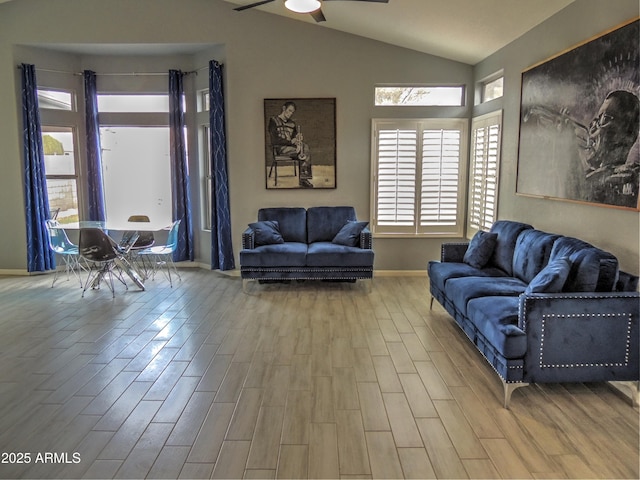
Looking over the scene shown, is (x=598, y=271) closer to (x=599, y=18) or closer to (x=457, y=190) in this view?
(x=599, y=18)

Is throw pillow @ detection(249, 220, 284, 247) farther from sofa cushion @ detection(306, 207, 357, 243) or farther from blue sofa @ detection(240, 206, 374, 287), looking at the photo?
sofa cushion @ detection(306, 207, 357, 243)

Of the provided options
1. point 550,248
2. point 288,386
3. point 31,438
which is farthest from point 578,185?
point 31,438

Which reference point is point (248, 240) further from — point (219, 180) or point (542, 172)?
point (542, 172)

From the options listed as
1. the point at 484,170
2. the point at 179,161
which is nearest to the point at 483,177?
the point at 484,170

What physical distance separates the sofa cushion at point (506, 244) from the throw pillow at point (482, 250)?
56mm

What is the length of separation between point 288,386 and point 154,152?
511 cm

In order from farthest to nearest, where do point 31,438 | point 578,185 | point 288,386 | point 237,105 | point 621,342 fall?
point 237,105 → point 578,185 → point 288,386 → point 621,342 → point 31,438

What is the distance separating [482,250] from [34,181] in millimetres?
5954

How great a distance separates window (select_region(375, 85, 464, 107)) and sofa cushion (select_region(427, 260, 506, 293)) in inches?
103

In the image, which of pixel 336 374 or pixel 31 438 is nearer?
pixel 31 438

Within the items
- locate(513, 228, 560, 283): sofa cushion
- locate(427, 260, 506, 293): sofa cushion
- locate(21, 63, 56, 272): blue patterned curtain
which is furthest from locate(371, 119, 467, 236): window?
locate(21, 63, 56, 272): blue patterned curtain

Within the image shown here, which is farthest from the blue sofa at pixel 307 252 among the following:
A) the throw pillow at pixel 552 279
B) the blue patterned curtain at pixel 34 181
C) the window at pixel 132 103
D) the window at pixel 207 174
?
the blue patterned curtain at pixel 34 181

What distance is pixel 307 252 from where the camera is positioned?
575cm

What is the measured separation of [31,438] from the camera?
2.69 m
